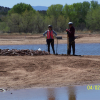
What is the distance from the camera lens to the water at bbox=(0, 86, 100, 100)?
6.14 m

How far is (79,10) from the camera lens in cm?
6259

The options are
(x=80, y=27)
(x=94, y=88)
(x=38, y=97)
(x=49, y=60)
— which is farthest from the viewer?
(x=80, y=27)

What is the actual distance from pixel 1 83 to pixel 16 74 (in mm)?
849

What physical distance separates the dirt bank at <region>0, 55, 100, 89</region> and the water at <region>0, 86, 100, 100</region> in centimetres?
45

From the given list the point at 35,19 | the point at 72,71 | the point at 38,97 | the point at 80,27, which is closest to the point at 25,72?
the point at 72,71

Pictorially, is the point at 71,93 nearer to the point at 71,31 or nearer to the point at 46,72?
the point at 46,72

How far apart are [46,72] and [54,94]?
6.57ft

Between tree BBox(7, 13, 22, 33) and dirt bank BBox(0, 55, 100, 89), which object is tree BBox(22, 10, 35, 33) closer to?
tree BBox(7, 13, 22, 33)

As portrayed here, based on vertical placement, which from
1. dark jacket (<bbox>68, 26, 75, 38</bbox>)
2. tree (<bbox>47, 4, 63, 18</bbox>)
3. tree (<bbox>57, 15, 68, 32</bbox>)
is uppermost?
tree (<bbox>47, 4, 63, 18</bbox>)

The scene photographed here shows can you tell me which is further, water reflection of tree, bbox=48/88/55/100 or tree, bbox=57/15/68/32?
tree, bbox=57/15/68/32

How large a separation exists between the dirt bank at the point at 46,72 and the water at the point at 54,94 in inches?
17.6

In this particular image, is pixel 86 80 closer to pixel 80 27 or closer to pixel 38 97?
pixel 38 97

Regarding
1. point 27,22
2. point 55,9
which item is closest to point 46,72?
point 27,22

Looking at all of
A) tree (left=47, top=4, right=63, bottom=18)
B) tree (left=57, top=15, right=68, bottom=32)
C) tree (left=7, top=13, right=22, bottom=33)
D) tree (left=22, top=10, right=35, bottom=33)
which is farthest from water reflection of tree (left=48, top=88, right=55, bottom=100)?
tree (left=47, top=4, right=63, bottom=18)
